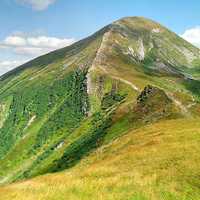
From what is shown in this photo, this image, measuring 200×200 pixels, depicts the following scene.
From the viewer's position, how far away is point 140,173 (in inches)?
1395

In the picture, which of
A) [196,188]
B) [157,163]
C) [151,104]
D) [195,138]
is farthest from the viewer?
[151,104]

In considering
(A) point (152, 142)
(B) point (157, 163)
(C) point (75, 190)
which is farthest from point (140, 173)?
(A) point (152, 142)

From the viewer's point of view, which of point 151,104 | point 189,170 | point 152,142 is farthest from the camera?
point 151,104

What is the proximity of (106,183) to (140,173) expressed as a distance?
3973mm

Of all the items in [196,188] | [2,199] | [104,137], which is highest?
[2,199]

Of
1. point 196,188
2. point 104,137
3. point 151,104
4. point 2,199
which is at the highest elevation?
point 2,199

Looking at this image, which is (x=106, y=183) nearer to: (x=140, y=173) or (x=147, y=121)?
(x=140, y=173)

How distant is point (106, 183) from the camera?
107ft

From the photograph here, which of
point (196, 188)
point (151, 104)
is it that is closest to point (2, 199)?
point (196, 188)

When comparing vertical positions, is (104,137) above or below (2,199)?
below

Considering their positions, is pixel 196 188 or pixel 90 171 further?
pixel 90 171

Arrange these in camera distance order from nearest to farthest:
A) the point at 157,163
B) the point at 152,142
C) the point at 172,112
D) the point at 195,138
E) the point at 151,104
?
the point at 157,163 → the point at 195,138 → the point at 152,142 → the point at 172,112 → the point at 151,104

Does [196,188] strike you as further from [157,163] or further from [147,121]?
[147,121]

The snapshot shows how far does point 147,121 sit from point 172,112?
23.7 feet
